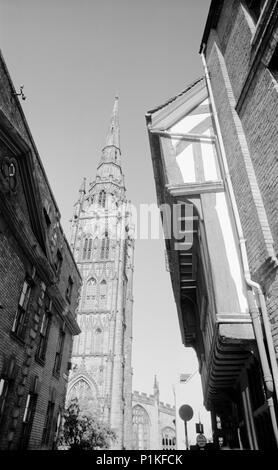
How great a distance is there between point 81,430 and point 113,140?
72.4 m

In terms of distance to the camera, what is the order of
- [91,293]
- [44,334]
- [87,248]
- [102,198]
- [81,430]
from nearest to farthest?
[44,334], [81,430], [91,293], [87,248], [102,198]

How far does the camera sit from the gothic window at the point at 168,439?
59562mm

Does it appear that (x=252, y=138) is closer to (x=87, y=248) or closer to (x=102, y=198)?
(x=87, y=248)

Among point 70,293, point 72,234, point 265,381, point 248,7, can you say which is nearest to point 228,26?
point 248,7

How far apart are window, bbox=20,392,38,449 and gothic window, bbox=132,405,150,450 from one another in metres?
55.4

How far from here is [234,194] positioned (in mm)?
6281

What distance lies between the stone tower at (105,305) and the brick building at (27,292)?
20692 mm

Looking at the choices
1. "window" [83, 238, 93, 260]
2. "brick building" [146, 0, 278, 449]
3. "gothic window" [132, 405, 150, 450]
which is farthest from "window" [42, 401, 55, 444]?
"gothic window" [132, 405, 150, 450]

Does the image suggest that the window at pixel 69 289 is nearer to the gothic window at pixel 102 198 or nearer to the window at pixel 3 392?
the window at pixel 3 392

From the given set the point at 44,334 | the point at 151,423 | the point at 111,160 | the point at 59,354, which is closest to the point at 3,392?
the point at 44,334

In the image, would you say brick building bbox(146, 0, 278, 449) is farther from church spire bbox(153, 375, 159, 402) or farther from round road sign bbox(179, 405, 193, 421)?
church spire bbox(153, 375, 159, 402)

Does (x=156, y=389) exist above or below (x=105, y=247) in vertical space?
below

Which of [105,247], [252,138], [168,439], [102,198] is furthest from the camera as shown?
[102,198]
